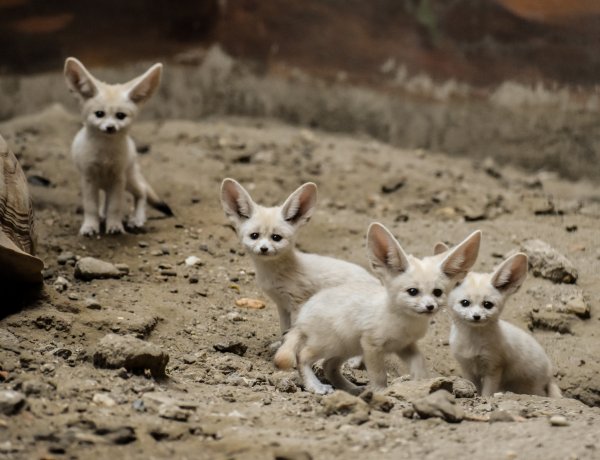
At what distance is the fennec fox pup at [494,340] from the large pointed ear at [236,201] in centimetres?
130

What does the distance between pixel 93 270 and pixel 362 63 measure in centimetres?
507

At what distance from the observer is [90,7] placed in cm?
983

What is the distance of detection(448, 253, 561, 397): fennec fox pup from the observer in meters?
4.40

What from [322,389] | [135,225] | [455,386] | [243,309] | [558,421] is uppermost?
[558,421]

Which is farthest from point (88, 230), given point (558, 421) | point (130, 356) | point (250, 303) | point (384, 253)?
point (558, 421)

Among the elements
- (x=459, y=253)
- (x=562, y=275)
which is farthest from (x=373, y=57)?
(x=459, y=253)

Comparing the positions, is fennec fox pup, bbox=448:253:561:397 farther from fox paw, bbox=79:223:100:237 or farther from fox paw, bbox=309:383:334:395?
fox paw, bbox=79:223:100:237

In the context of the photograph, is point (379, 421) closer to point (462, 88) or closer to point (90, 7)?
point (462, 88)

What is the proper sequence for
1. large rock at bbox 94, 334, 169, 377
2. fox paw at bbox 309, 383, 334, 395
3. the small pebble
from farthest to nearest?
1. fox paw at bbox 309, 383, 334, 395
2. large rock at bbox 94, 334, 169, 377
3. the small pebble

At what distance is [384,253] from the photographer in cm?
431

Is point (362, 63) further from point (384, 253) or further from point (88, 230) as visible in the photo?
point (384, 253)

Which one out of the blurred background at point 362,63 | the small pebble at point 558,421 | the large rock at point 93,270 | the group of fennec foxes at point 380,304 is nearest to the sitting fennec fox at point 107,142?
the large rock at point 93,270

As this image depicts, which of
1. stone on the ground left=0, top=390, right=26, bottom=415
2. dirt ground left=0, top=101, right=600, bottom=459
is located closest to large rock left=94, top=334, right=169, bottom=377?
dirt ground left=0, top=101, right=600, bottom=459

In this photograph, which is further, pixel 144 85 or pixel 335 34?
pixel 335 34
